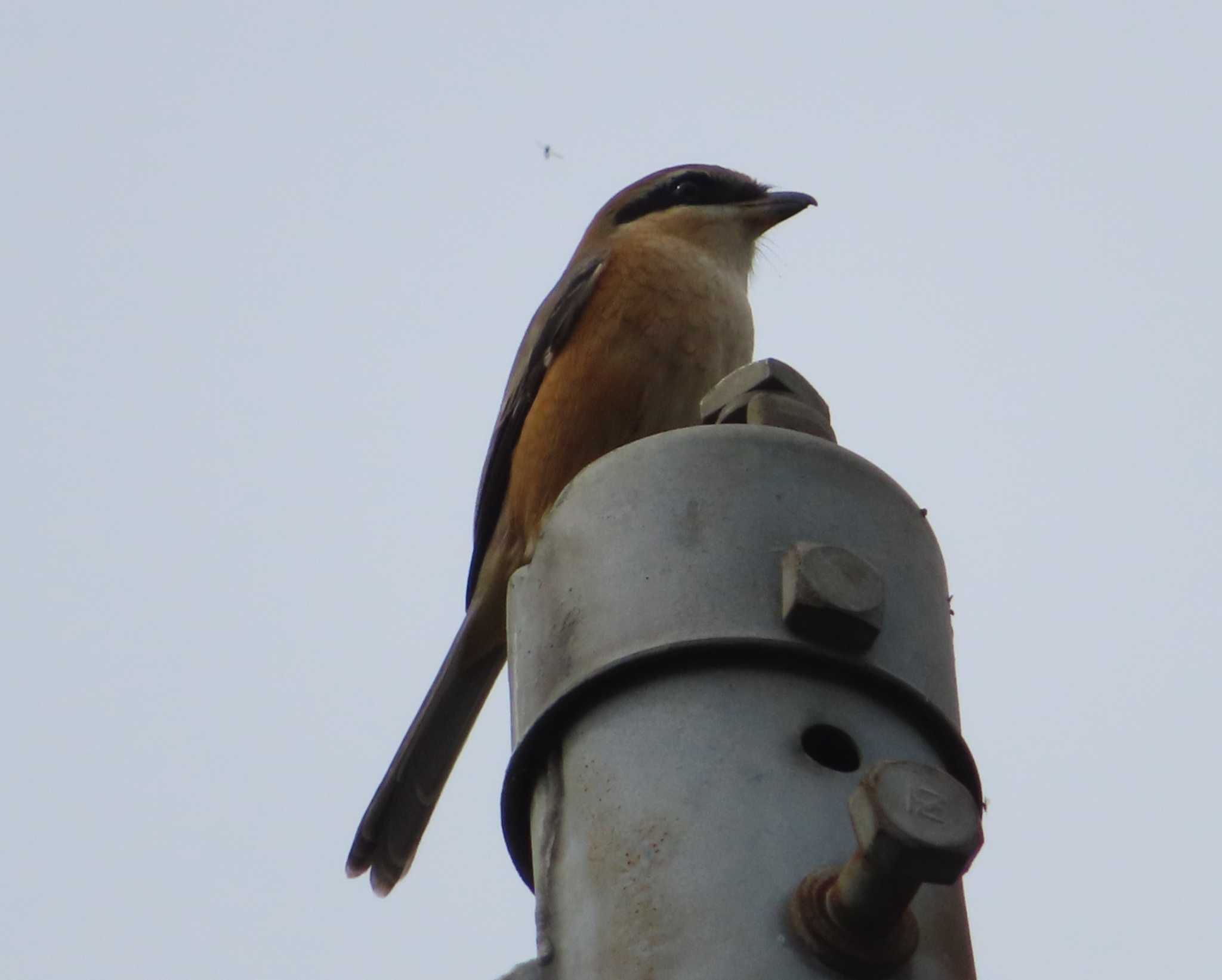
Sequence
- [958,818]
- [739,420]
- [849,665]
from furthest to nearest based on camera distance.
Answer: [739,420] < [849,665] < [958,818]

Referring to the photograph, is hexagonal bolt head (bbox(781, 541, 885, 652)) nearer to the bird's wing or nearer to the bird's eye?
the bird's wing

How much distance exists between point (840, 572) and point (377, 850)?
9.67 feet

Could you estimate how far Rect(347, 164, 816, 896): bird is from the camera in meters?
4.96

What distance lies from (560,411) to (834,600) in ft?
10.8

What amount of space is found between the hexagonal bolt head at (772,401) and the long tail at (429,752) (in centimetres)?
232

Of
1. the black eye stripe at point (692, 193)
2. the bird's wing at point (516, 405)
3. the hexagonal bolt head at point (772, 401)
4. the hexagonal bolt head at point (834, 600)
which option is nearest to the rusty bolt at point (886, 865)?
the hexagonal bolt head at point (834, 600)

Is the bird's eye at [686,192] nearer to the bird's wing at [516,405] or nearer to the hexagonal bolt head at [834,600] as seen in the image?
the bird's wing at [516,405]

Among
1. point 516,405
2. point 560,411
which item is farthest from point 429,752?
point 516,405

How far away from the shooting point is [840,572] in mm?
2037

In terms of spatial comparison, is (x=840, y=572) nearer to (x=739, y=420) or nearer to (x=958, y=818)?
(x=958, y=818)

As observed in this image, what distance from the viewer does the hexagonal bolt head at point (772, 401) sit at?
2.59 m

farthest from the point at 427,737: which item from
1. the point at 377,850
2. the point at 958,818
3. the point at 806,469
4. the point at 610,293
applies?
the point at 958,818

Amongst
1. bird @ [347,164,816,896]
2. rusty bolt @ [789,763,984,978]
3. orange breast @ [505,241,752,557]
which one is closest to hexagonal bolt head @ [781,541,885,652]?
rusty bolt @ [789,763,984,978]

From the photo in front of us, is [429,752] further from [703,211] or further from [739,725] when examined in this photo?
[739,725]
